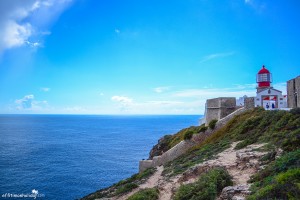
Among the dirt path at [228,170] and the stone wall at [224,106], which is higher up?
the stone wall at [224,106]

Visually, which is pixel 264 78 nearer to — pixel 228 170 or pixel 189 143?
pixel 189 143

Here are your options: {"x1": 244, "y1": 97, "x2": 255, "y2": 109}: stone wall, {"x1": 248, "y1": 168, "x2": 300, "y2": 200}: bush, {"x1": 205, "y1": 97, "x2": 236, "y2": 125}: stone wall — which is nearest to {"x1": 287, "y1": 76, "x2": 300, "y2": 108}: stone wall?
{"x1": 244, "y1": 97, "x2": 255, "y2": 109}: stone wall

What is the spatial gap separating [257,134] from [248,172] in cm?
751

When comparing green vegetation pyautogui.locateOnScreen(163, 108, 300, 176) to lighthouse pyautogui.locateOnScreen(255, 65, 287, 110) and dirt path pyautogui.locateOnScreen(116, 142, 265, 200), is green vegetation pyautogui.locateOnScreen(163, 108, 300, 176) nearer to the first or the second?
dirt path pyautogui.locateOnScreen(116, 142, 265, 200)

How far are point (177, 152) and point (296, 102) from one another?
12.5 metres

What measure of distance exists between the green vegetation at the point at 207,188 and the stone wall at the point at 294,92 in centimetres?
1445

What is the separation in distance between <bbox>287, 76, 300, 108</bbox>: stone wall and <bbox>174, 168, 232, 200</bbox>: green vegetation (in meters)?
14.4

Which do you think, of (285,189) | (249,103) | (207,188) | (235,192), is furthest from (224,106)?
(285,189)

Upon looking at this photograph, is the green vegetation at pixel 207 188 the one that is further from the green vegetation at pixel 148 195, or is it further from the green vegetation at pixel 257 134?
the green vegetation at pixel 257 134

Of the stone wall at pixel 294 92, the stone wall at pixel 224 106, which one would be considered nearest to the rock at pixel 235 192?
the stone wall at pixel 294 92

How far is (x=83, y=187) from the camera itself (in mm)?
35156

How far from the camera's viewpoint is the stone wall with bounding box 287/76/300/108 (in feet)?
68.8

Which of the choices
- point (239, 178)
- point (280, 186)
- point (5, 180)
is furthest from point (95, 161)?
point (280, 186)

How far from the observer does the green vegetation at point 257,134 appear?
13.7 m
